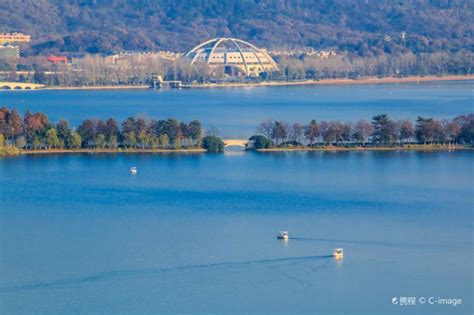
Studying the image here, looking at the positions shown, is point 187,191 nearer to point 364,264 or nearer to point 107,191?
point 107,191

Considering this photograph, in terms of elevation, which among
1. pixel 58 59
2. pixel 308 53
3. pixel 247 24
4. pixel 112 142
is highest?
pixel 247 24

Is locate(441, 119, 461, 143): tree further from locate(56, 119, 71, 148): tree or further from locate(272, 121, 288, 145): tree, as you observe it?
locate(56, 119, 71, 148): tree

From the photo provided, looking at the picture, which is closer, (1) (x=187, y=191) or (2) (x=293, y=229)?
(2) (x=293, y=229)

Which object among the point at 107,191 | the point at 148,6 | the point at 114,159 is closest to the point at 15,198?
the point at 107,191

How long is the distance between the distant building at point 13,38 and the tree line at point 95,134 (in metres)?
26.4

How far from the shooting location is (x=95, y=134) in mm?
16109

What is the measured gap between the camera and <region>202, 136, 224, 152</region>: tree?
16.0 metres

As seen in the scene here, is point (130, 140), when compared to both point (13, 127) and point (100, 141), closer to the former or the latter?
point (100, 141)

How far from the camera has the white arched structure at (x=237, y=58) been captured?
1393 inches

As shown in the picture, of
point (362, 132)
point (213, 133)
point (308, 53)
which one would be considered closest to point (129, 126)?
point (213, 133)

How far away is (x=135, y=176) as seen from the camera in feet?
46.2

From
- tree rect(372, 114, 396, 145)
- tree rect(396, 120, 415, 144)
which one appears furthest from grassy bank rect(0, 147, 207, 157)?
tree rect(396, 120, 415, 144)

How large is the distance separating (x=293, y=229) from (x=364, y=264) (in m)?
1.30

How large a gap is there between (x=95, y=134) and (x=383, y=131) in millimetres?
3420
